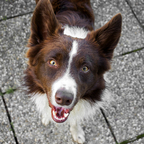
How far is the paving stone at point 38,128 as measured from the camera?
3637 millimetres

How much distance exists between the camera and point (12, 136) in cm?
358

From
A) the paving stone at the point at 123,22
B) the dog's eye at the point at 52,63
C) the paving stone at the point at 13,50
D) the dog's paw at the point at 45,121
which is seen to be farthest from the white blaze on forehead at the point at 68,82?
the paving stone at the point at 123,22

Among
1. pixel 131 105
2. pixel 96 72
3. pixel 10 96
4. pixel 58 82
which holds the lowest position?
pixel 131 105

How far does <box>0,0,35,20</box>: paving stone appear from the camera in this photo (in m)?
4.49

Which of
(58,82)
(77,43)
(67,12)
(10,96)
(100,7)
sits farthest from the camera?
(100,7)

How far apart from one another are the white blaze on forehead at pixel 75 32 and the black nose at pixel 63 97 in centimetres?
102

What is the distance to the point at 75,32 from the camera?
9.73 ft

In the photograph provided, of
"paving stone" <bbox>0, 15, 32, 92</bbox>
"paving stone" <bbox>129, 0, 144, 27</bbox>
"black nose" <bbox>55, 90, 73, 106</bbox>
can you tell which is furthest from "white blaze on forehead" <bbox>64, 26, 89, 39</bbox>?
"paving stone" <bbox>129, 0, 144, 27</bbox>

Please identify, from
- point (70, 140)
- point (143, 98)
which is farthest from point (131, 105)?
point (70, 140)

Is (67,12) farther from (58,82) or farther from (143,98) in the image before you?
(143,98)

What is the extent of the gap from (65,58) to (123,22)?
9.18ft

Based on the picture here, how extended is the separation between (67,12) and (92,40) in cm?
113

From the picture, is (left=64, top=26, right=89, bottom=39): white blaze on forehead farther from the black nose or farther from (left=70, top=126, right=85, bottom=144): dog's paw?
(left=70, top=126, right=85, bottom=144): dog's paw

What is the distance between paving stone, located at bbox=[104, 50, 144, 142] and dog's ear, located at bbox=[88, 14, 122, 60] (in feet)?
4.39
